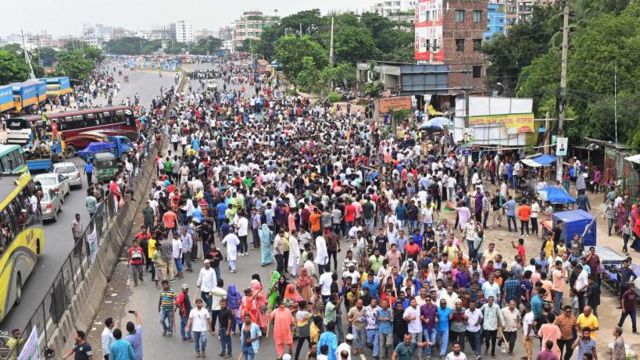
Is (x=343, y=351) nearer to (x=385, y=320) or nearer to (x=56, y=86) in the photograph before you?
(x=385, y=320)

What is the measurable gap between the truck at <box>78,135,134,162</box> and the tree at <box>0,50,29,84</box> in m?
52.2

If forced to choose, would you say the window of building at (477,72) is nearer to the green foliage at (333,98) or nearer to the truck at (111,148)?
the green foliage at (333,98)

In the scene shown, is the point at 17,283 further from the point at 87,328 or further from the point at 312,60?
the point at 312,60

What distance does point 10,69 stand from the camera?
82688 millimetres

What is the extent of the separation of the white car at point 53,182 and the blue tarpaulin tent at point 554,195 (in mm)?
15955

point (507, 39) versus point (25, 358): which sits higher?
point (507, 39)

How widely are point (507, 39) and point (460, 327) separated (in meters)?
40.8

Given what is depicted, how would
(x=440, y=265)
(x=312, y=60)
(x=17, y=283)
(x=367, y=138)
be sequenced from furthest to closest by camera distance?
(x=312, y=60), (x=367, y=138), (x=17, y=283), (x=440, y=265)

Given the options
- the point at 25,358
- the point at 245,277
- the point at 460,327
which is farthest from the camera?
the point at 245,277

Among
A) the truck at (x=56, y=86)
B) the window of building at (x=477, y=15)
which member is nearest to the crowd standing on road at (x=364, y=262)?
the window of building at (x=477, y=15)

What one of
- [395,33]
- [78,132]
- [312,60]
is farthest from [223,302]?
[395,33]

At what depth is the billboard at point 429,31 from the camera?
2434 inches

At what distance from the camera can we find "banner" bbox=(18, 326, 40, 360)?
10.3 m

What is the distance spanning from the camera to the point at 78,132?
38156mm
